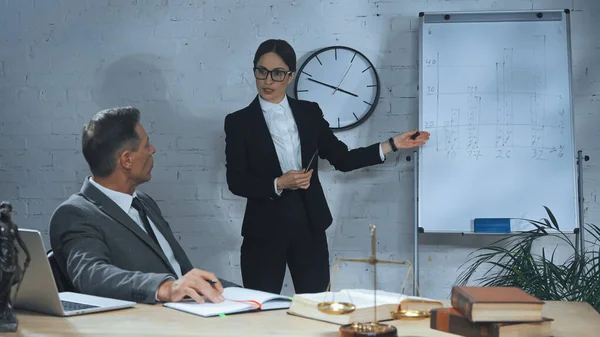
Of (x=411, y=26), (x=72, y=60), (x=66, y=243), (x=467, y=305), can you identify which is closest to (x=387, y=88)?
(x=411, y=26)

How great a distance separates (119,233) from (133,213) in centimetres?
23

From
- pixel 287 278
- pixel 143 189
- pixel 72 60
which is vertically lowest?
pixel 287 278

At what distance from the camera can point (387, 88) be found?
4.38 metres

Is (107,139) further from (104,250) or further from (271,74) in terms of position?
(271,74)

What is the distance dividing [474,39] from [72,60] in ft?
7.25

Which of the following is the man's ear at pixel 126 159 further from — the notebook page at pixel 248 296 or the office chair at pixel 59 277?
the notebook page at pixel 248 296

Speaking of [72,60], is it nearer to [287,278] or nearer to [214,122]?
[214,122]

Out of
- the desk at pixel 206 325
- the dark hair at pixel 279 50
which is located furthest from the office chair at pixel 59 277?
the dark hair at pixel 279 50

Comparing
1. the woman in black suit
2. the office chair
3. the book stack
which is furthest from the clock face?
the book stack

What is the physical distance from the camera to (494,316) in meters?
1.60

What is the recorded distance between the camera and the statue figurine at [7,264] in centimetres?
168

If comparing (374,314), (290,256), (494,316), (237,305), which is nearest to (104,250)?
(237,305)

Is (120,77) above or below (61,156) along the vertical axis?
above

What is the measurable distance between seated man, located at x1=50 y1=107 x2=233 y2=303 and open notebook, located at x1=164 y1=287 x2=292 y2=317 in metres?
0.03
